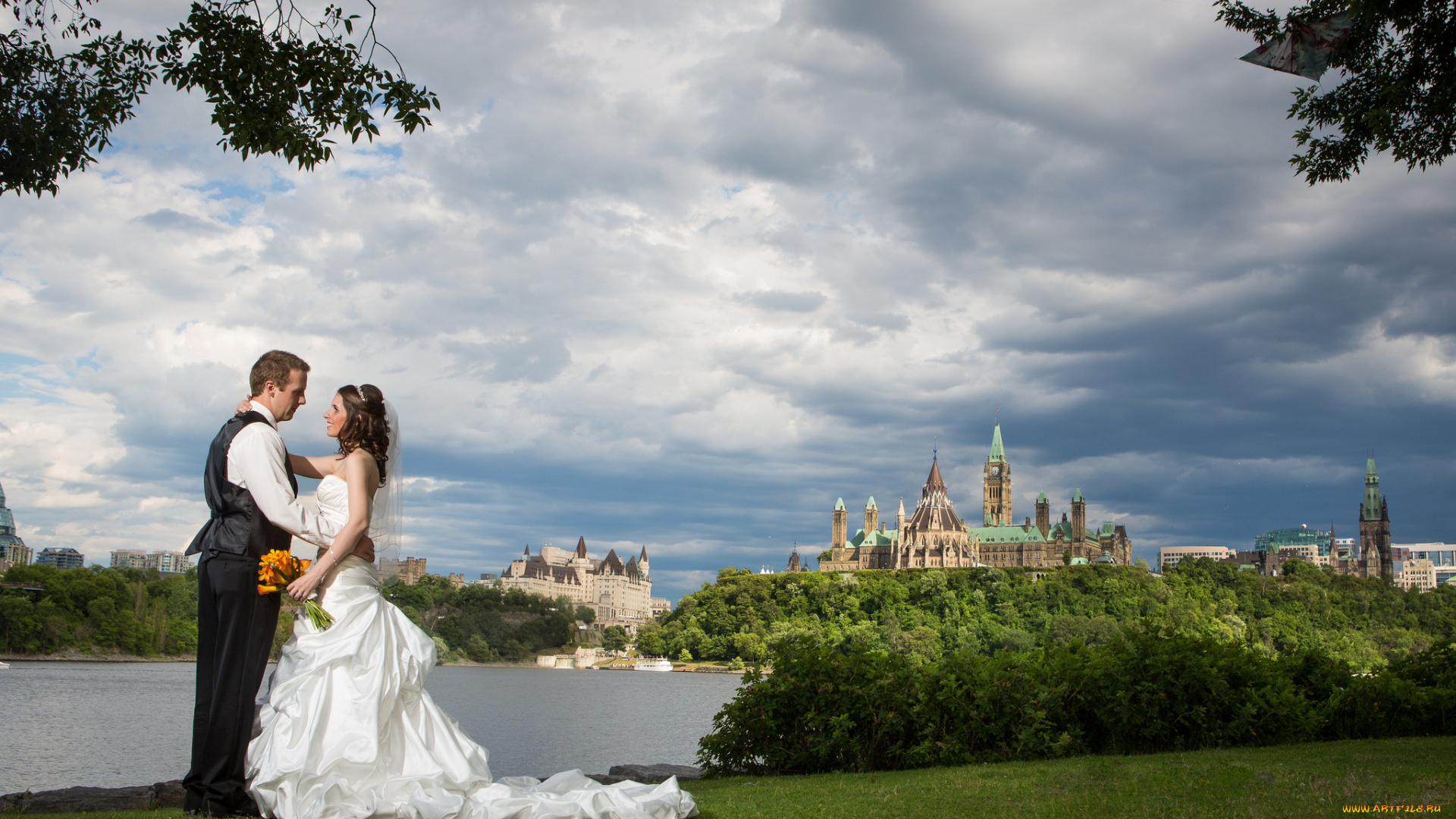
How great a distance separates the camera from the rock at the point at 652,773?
352 inches

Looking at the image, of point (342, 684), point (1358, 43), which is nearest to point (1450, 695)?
point (1358, 43)

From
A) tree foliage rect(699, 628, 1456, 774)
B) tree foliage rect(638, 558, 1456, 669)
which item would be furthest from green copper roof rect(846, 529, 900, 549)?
tree foliage rect(699, 628, 1456, 774)

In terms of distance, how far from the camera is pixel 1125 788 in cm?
731

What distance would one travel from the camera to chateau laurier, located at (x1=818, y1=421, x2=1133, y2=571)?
432 ft

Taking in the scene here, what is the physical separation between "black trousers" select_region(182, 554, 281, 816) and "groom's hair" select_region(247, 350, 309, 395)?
1043 mm

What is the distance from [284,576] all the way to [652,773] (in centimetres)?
477

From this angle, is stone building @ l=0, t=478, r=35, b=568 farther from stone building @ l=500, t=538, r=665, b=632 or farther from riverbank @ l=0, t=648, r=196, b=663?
stone building @ l=500, t=538, r=665, b=632

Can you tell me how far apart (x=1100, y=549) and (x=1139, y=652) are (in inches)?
5538

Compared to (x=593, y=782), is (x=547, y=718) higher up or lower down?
lower down

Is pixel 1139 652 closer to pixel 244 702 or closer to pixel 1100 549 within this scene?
pixel 244 702

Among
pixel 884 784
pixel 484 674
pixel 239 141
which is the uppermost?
pixel 239 141

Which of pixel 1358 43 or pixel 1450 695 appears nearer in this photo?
pixel 1358 43

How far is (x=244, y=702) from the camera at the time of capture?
18.5 feet

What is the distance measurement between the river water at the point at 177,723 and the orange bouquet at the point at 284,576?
1536 centimetres
